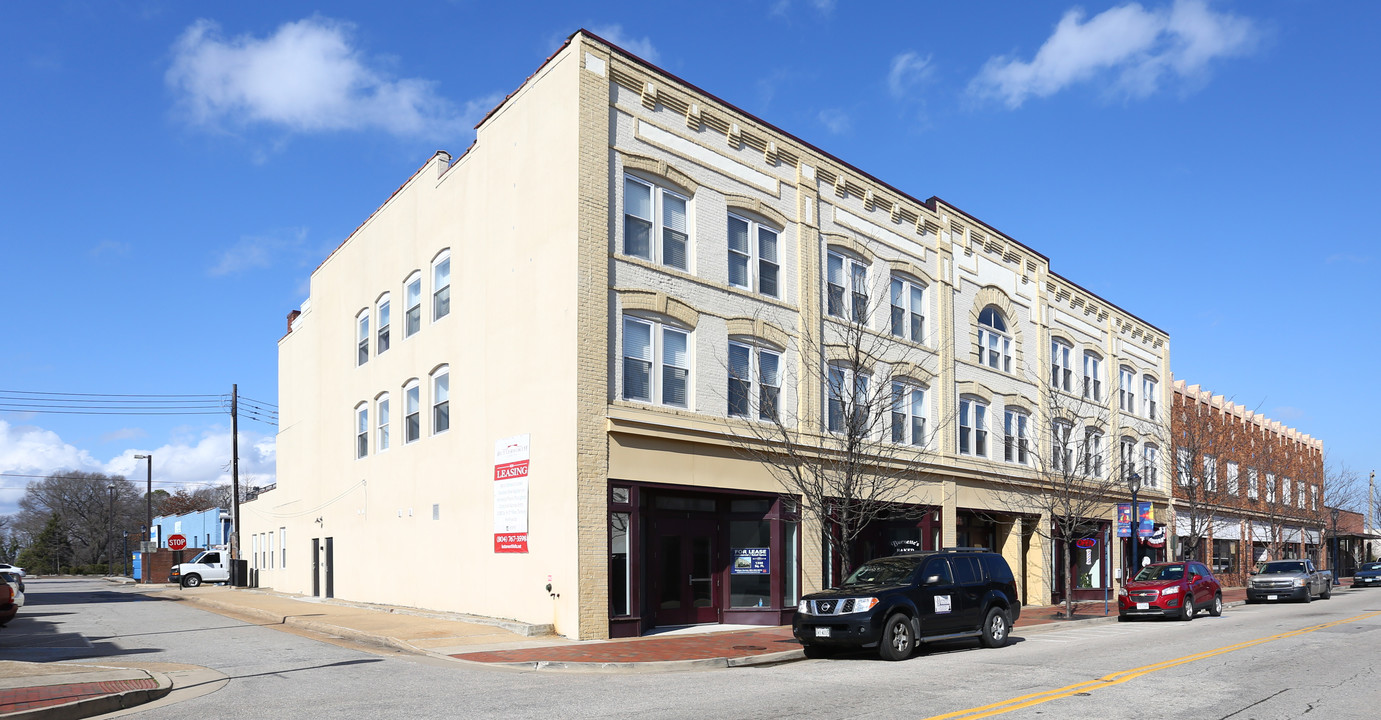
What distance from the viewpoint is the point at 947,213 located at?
100 feet

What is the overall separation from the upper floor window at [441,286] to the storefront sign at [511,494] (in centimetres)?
523

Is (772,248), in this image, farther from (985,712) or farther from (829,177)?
(985,712)

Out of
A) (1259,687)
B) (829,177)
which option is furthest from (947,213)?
(1259,687)

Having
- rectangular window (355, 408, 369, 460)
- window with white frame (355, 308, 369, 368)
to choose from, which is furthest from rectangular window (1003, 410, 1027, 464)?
window with white frame (355, 308, 369, 368)

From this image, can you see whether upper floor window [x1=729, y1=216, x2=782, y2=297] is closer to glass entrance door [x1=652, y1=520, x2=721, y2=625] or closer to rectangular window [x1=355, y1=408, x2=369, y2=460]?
glass entrance door [x1=652, y1=520, x2=721, y2=625]

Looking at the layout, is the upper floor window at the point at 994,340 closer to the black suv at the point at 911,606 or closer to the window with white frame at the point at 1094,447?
the window with white frame at the point at 1094,447

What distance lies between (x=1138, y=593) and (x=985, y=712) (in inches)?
703

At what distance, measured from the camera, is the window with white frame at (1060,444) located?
32.9m

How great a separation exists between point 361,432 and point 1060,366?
23892mm

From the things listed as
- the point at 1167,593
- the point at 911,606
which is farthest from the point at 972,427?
the point at 911,606

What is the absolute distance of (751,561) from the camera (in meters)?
22.6

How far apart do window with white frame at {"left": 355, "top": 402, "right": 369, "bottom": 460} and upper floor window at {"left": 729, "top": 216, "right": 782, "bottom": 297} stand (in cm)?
1325

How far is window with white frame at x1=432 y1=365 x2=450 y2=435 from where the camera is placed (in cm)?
2492

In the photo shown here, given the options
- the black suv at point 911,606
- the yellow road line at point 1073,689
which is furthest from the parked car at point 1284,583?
the black suv at point 911,606
